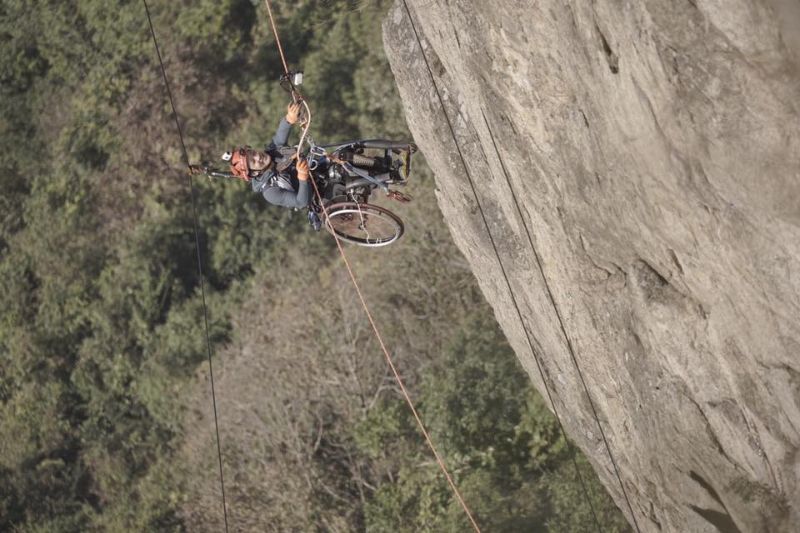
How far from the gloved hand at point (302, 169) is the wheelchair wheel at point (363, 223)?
1.90 feet

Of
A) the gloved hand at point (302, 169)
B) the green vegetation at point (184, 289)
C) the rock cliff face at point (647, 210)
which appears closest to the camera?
the rock cliff face at point (647, 210)

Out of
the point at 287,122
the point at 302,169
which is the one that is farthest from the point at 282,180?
the point at 287,122

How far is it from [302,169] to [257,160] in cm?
47

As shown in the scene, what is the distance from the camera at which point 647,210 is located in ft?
27.0

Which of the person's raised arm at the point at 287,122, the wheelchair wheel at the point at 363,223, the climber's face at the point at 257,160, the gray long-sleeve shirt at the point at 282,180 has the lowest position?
the wheelchair wheel at the point at 363,223

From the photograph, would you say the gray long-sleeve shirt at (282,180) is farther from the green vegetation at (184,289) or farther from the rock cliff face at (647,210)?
the green vegetation at (184,289)

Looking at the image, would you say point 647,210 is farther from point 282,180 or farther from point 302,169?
point 282,180

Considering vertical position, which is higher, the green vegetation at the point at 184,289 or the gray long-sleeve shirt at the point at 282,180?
the gray long-sleeve shirt at the point at 282,180

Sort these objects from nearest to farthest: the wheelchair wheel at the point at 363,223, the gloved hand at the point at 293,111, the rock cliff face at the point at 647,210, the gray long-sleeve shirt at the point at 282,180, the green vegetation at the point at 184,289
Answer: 1. the rock cliff face at the point at 647,210
2. the gloved hand at the point at 293,111
3. the gray long-sleeve shirt at the point at 282,180
4. the wheelchair wheel at the point at 363,223
5. the green vegetation at the point at 184,289

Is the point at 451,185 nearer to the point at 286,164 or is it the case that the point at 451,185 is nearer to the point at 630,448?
the point at 286,164

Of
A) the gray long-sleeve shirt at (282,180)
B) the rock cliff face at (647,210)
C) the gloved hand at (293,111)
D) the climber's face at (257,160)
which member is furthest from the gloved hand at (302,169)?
the rock cliff face at (647,210)

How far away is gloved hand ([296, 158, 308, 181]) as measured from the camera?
10414 mm

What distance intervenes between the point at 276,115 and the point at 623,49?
758 inches

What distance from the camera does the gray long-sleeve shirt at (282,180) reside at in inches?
420
